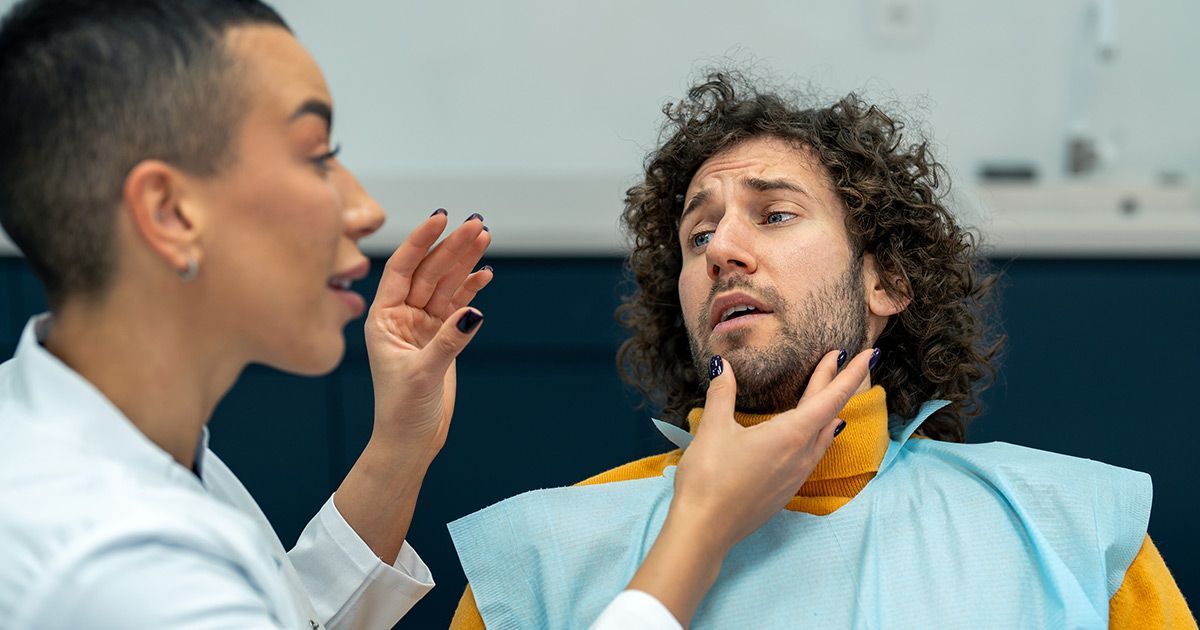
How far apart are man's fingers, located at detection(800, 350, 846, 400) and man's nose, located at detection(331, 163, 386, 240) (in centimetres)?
50

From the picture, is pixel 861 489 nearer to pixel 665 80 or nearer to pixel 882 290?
pixel 882 290

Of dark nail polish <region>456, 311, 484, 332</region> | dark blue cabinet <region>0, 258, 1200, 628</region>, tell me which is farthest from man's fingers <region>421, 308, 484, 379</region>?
dark blue cabinet <region>0, 258, 1200, 628</region>

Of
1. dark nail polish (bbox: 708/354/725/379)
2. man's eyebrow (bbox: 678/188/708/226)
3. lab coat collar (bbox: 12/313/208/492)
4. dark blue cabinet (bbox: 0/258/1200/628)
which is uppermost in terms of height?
lab coat collar (bbox: 12/313/208/492)

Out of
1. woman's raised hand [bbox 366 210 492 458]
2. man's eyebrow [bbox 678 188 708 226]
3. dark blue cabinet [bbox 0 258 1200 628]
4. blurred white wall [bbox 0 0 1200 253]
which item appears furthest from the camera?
blurred white wall [bbox 0 0 1200 253]

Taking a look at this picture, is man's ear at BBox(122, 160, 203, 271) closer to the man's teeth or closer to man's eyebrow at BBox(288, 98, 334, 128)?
man's eyebrow at BBox(288, 98, 334, 128)

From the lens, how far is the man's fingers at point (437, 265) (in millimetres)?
1287

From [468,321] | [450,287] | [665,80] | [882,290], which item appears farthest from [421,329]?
[665,80]

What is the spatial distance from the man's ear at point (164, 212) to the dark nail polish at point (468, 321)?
1.21ft

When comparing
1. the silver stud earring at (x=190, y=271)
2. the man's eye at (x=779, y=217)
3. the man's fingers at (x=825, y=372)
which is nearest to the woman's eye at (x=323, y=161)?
the silver stud earring at (x=190, y=271)

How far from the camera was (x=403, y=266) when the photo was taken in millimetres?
1318

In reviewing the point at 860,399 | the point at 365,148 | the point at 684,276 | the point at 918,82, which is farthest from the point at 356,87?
the point at 860,399

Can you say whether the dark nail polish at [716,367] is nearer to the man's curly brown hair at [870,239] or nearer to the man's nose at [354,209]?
the man's curly brown hair at [870,239]

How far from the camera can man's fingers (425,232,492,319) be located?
1.32 metres

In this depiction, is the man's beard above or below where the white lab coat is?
below
